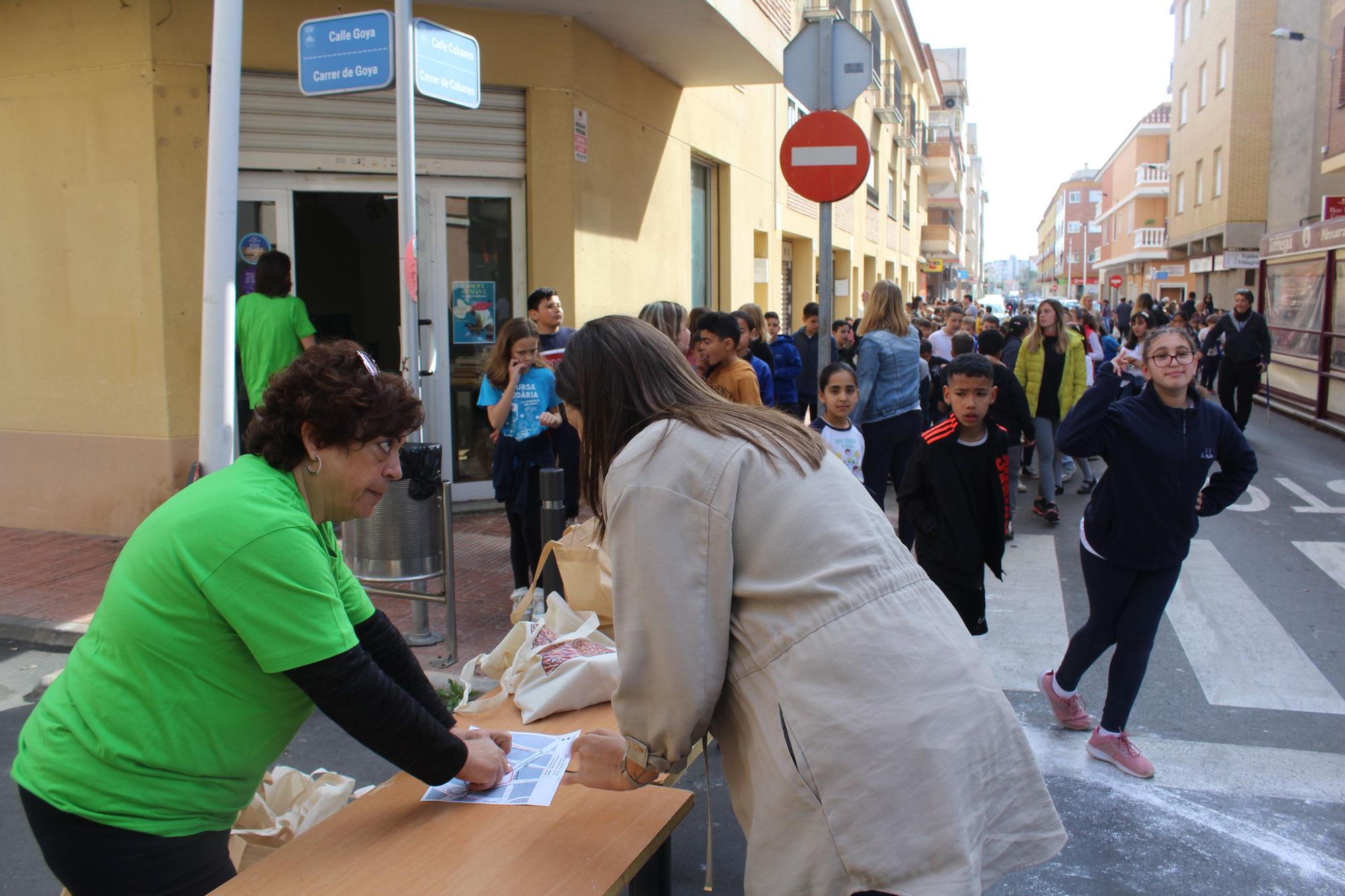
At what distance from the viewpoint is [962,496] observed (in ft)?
15.1

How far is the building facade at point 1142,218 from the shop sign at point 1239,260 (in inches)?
609

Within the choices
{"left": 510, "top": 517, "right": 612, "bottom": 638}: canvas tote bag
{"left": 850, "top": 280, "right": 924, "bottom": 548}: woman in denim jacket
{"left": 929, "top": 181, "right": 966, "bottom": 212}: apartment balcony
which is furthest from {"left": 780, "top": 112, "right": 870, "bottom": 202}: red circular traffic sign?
{"left": 929, "top": 181, "right": 966, "bottom": 212}: apartment balcony

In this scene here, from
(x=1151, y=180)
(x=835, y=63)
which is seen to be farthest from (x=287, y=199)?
(x=1151, y=180)

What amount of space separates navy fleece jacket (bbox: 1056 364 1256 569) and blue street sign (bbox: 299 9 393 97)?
4135 mm

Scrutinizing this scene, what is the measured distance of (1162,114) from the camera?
206 ft

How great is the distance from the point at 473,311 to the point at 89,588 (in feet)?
12.5

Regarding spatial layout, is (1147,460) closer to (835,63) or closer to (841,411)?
(841,411)

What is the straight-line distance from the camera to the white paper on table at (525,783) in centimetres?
231

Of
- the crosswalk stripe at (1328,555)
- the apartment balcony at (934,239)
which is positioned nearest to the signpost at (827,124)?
the crosswalk stripe at (1328,555)

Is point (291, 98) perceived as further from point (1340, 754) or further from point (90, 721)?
point (1340, 754)

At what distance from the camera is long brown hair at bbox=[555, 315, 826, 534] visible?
1.95 metres

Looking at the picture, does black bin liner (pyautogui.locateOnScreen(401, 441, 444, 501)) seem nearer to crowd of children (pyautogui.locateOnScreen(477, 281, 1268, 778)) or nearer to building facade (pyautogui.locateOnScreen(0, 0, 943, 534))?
crowd of children (pyautogui.locateOnScreen(477, 281, 1268, 778))

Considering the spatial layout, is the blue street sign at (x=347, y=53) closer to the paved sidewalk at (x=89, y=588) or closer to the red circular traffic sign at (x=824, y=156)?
the red circular traffic sign at (x=824, y=156)

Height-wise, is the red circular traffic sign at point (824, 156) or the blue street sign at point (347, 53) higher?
the blue street sign at point (347, 53)
